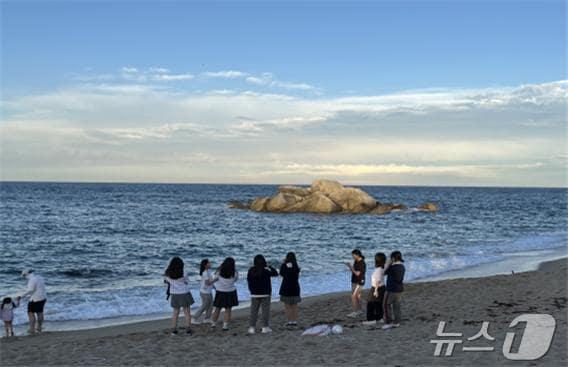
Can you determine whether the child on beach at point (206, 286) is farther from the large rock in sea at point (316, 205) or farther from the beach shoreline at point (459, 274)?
the large rock in sea at point (316, 205)

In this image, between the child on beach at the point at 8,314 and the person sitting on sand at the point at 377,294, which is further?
the child on beach at the point at 8,314

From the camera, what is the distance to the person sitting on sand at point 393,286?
12.0 meters

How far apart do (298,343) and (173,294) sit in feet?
10.1

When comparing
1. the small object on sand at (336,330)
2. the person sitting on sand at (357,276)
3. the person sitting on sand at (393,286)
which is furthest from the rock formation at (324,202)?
the small object on sand at (336,330)

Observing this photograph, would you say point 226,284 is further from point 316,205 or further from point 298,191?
point 298,191

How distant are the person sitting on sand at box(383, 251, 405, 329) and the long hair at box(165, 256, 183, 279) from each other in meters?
4.35

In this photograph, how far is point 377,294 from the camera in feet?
41.6

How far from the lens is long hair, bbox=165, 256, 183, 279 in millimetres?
11883

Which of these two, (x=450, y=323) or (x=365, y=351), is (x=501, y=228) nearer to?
(x=450, y=323)

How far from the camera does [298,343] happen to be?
1085cm

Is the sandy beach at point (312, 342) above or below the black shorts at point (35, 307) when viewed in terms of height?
below

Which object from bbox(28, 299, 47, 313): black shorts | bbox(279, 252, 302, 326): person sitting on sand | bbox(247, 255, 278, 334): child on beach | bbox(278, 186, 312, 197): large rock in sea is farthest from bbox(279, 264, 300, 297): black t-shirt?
bbox(278, 186, 312, 197): large rock in sea

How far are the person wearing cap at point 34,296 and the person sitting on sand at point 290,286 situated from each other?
5.51m

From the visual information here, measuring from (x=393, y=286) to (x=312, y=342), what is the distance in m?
2.38
